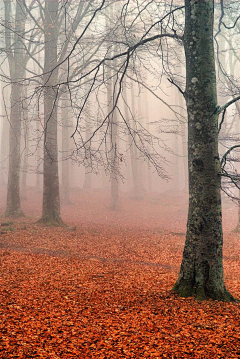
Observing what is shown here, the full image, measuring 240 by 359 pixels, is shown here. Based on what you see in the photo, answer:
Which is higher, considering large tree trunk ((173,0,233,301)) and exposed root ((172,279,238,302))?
large tree trunk ((173,0,233,301))

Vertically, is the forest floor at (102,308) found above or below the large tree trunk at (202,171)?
below

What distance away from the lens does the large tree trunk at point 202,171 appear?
15.5 feet

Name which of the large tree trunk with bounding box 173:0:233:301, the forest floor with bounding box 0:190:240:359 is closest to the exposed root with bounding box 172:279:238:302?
the large tree trunk with bounding box 173:0:233:301

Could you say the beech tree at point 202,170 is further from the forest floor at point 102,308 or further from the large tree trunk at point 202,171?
the forest floor at point 102,308

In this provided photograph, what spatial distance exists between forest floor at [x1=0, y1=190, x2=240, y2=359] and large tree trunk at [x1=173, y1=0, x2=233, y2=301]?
327 mm

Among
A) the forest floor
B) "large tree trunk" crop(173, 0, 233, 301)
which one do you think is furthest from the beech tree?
the forest floor

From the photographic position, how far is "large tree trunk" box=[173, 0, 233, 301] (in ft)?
15.5

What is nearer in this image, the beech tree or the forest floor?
the forest floor

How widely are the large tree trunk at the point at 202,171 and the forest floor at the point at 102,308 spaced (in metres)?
0.33

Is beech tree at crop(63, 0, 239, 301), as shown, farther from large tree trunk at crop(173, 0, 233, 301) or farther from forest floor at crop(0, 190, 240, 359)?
forest floor at crop(0, 190, 240, 359)

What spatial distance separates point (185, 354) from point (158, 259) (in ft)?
18.6

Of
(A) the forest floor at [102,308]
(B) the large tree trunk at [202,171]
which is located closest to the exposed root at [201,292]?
(B) the large tree trunk at [202,171]

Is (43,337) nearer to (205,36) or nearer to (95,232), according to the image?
(205,36)

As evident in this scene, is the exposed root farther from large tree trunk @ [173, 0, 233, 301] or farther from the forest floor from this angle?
the forest floor
